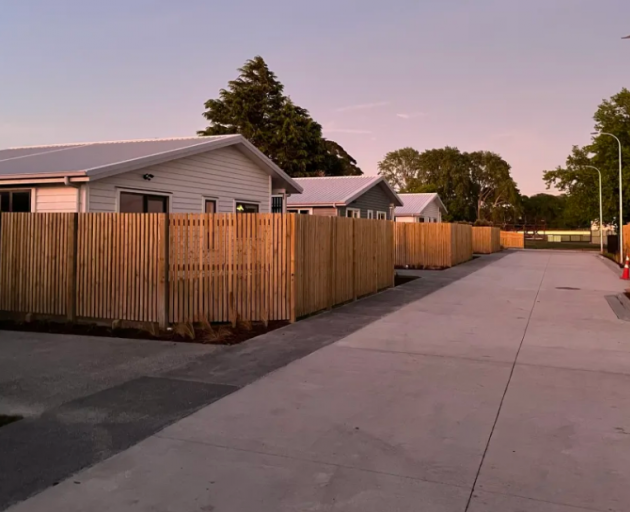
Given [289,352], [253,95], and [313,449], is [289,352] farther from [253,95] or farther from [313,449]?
[253,95]

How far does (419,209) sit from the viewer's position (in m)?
41.6

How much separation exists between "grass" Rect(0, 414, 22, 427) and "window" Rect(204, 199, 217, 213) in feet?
33.1

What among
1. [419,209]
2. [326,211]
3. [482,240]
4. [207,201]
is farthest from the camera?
[482,240]

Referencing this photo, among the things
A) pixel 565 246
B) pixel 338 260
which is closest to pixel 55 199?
pixel 338 260

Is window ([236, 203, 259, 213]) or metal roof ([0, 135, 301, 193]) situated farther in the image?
window ([236, 203, 259, 213])

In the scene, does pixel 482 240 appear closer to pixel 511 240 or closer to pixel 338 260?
pixel 511 240

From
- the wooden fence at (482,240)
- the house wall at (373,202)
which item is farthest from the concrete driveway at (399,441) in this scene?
the wooden fence at (482,240)

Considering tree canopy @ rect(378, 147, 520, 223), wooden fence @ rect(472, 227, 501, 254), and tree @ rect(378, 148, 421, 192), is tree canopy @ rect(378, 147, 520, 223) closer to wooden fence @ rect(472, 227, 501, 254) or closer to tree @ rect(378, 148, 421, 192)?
tree @ rect(378, 148, 421, 192)

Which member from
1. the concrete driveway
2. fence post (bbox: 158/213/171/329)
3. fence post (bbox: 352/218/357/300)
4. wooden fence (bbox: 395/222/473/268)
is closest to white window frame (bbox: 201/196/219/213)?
fence post (bbox: 352/218/357/300)

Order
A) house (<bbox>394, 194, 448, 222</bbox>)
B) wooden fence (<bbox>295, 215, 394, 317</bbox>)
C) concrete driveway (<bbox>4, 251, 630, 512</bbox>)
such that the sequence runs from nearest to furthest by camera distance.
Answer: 1. concrete driveway (<bbox>4, 251, 630, 512</bbox>)
2. wooden fence (<bbox>295, 215, 394, 317</bbox>)
3. house (<bbox>394, 194, 448, 222</bbox>)

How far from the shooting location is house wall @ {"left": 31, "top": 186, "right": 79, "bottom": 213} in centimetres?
1147

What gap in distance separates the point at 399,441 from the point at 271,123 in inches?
1852

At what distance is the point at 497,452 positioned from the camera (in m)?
4.45

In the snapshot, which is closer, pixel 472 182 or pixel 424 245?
pixel 424 245
